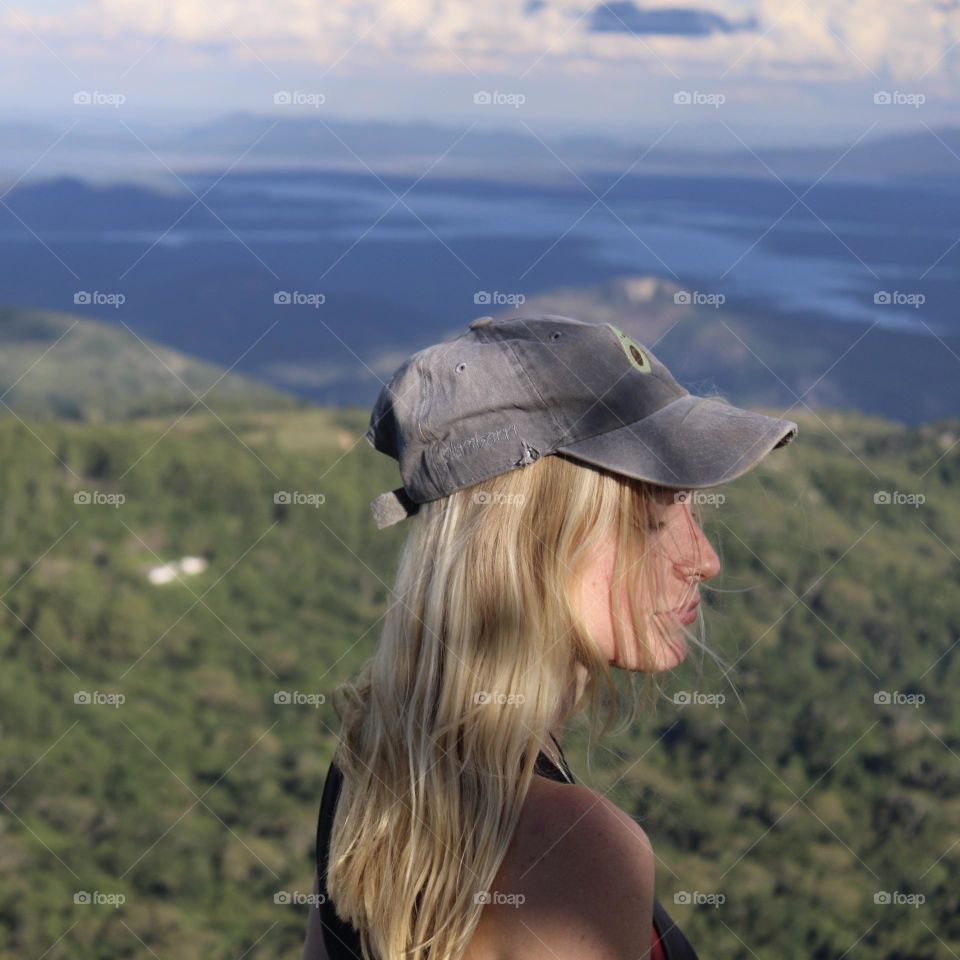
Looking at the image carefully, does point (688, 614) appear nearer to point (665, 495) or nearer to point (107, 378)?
point (665, 495)

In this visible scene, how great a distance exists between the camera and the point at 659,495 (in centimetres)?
125

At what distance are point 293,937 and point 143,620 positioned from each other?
11561mm

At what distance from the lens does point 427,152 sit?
34.3m

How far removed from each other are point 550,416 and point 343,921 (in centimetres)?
58

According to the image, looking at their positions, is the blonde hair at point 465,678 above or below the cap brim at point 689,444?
below

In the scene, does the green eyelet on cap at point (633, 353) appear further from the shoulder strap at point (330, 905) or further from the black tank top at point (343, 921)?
the shoulder strap at point (330, 905)

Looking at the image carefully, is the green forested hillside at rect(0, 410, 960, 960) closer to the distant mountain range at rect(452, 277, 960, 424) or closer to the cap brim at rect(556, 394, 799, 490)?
the distant mountain range at rect(452, 277, 960, 424)

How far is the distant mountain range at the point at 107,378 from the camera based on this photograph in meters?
29.3

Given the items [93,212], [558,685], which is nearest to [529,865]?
[558,685]

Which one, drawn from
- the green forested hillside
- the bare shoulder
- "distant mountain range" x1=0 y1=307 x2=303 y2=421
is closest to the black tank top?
the bare shoulder

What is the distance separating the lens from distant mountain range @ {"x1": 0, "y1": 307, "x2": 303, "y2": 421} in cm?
2927

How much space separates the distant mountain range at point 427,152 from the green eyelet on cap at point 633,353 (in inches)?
1138

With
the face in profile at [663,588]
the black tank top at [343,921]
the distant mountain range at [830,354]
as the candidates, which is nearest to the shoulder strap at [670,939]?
the black tank top at [343,921]

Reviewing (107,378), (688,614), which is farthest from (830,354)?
(688,614)
